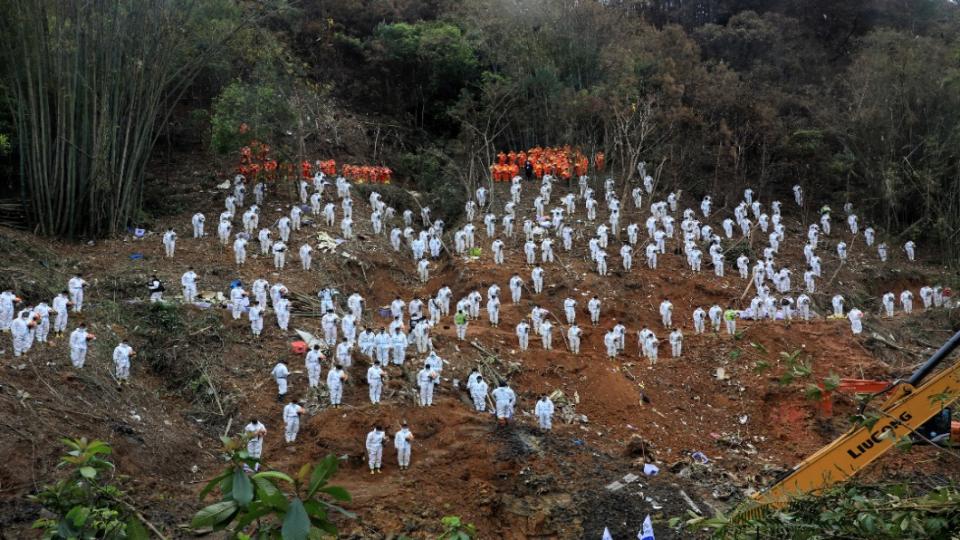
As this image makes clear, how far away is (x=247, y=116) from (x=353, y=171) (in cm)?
421

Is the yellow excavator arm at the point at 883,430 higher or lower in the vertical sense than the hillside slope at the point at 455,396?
higher

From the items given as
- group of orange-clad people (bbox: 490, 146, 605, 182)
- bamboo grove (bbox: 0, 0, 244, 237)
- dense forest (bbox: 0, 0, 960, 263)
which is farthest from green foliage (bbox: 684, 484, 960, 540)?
group of orange-clad people (bbox: 490, 146, 605, 182)

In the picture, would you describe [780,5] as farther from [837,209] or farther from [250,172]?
[250,172]

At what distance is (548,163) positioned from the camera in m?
26.7

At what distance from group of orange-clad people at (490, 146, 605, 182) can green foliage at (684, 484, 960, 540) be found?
22034 mm

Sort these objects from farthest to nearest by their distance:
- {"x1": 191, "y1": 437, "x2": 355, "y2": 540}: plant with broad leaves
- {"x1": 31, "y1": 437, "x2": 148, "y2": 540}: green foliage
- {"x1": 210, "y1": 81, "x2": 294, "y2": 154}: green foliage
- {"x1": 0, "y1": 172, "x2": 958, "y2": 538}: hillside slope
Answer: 1. {"x1": 210, "y1": 81, "x2": 294, "y2": 154}: green foliage
2. {"x1": 0, "y1": 172, "x2": 958, "y2": 538}: hillside slope
3. {"x1": 31, "y1": 437, "x2": 148, "y2": 540}: green foliage
4. {"x1": 191, "y1": 437, "x2": 355, "y2": 540}: plant with broad leaves

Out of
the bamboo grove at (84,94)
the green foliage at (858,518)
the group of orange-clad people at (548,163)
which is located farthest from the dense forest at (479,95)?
the green foliage at (858,518)

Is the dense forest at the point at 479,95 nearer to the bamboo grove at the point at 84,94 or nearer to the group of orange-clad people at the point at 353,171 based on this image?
the bamboo grove at the point at 84,94

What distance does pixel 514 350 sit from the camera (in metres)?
17.0

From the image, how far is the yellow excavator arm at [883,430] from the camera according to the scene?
5.51 metres

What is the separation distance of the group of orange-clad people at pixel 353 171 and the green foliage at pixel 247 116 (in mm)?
1666

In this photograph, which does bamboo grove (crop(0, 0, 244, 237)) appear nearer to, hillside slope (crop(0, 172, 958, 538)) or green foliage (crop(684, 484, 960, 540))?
hillside slope (crop(0, 172, 958, 538))

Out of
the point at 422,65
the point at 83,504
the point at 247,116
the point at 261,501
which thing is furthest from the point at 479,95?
the point at 261,501

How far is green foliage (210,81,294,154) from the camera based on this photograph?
22.7m
